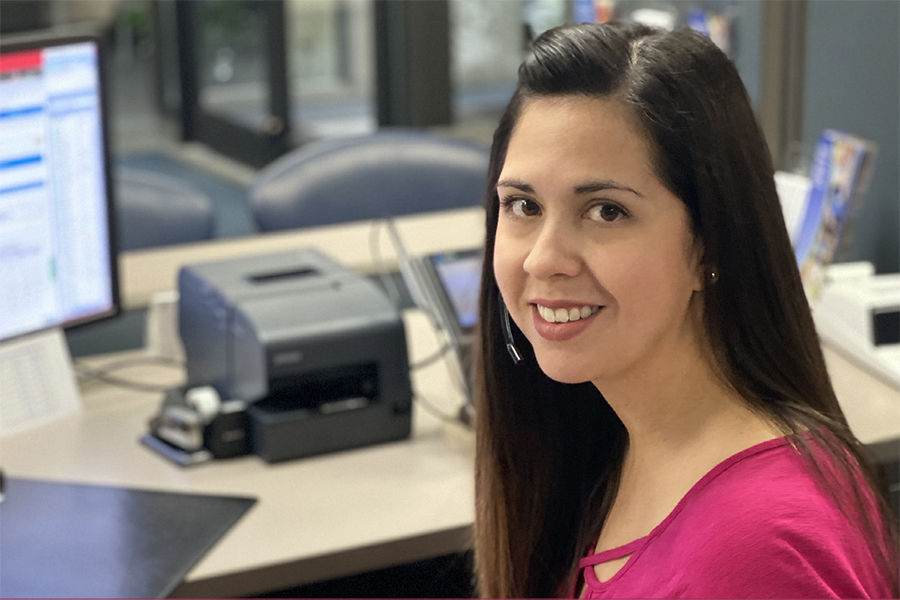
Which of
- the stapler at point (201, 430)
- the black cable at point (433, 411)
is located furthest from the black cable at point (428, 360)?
the stapler at point (201, 430)

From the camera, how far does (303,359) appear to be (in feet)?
5.36

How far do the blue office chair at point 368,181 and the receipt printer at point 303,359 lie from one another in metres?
0.91

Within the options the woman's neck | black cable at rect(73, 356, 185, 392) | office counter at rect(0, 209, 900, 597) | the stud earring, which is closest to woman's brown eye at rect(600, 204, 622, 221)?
the woman's neck

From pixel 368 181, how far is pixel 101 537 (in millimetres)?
1503

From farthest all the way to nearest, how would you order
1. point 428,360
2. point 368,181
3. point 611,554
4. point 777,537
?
point 368,181
point 428,360
point 611,554
point 777,537

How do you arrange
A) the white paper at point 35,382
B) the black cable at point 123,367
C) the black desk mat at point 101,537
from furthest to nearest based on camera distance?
the black cable at point 123,367, the white paper at point 35,382, the black desk mat at point 101,537

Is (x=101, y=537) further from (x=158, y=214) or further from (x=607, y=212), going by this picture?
(x=158, y=214)

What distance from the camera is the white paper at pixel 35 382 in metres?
1.75

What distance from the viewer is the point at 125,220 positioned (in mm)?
2566

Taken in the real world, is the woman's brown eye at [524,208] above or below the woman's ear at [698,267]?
above

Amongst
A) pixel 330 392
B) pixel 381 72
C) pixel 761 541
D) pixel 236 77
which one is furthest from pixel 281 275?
pixel 236 77

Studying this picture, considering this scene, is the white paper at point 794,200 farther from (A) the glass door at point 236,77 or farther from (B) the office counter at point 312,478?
(A) the glass door at point 236,77

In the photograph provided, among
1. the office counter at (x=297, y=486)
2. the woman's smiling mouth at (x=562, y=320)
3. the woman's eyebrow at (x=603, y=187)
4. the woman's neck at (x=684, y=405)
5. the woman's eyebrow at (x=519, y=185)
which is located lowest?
the office counter at (x=297, y=486)

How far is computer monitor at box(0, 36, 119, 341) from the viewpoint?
1.70 meters
